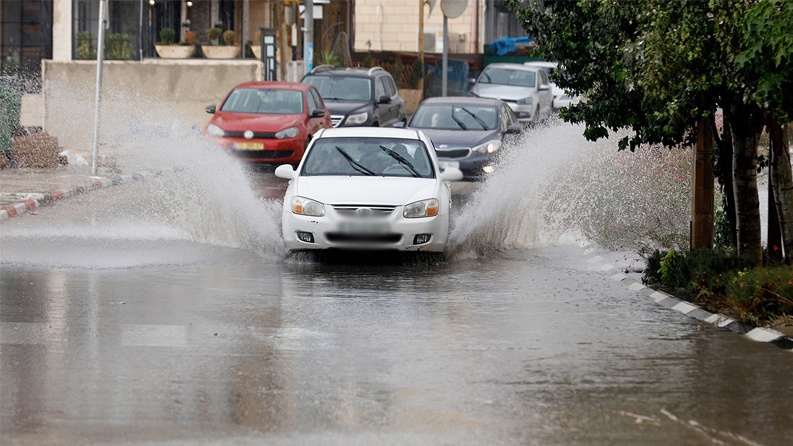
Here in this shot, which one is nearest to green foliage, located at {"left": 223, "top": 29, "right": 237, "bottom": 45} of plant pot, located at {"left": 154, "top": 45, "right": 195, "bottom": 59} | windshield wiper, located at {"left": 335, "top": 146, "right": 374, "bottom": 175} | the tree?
plant pot, located at {"left": 154, "top": 45, "right": 195, "bottom": 59}

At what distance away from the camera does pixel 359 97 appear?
97.2 ft

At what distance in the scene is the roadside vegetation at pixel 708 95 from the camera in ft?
35.1

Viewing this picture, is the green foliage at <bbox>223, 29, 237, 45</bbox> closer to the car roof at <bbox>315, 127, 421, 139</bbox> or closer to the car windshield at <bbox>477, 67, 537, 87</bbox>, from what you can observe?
the car windshield at <bbox>477, 67, 537, 87</bbox>

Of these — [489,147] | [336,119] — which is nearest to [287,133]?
[336,119]

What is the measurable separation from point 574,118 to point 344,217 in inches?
104

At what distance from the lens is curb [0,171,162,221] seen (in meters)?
19.1

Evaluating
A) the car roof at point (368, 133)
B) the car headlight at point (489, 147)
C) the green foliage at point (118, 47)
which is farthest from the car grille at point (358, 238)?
A: the green foliage at point (118, 47)

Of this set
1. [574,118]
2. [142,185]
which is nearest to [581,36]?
[574,118]

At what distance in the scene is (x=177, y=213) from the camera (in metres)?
18.1

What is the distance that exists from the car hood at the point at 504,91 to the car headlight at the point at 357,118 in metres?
10.7

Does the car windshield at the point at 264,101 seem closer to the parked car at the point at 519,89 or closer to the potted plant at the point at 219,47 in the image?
the potted plant at the point at 219,47

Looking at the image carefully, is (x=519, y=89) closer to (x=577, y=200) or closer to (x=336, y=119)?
(x=336, y=119)

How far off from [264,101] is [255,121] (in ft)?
4.16

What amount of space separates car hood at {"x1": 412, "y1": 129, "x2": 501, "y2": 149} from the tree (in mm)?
9039
